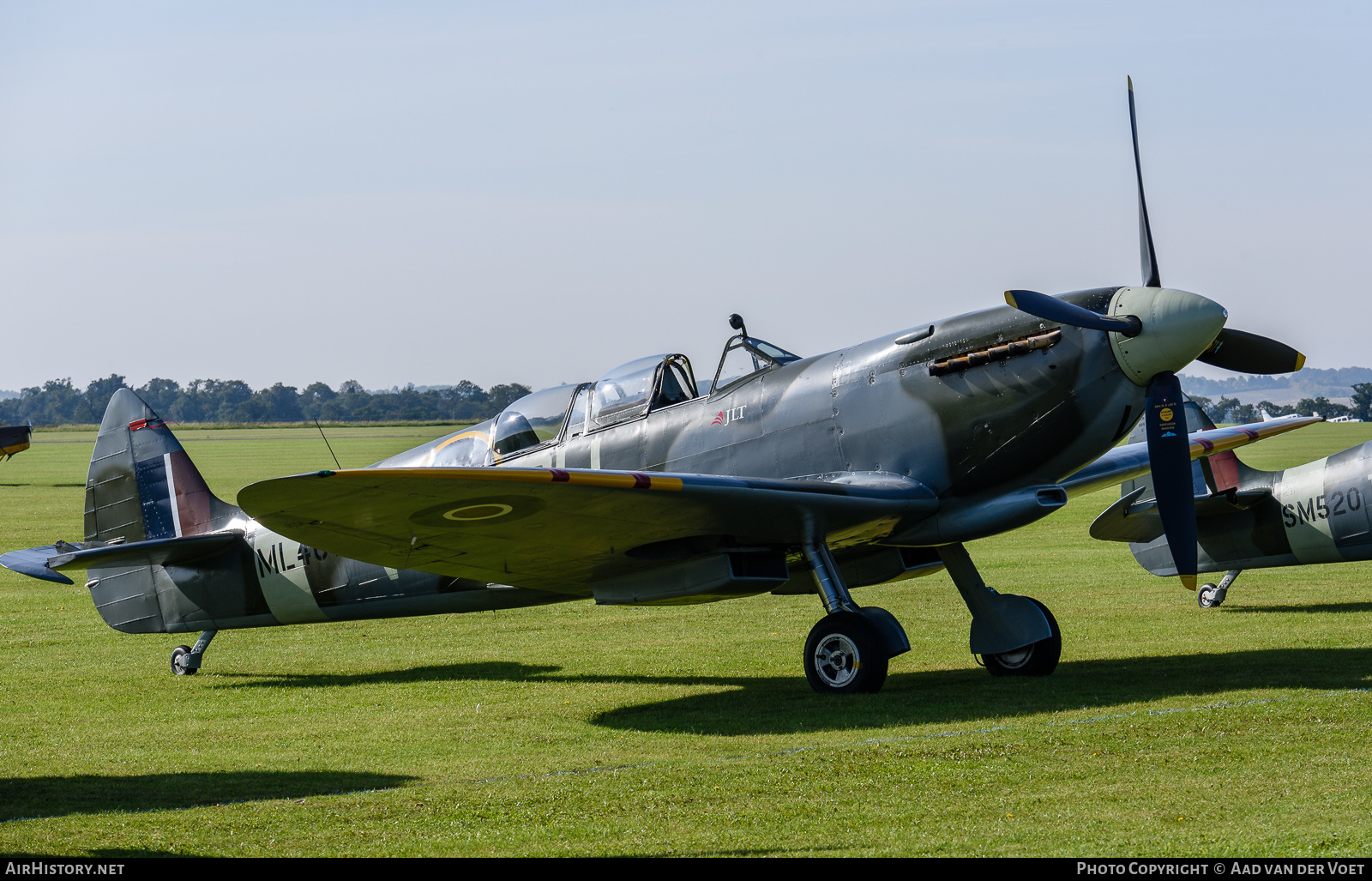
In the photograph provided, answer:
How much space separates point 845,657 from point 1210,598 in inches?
227

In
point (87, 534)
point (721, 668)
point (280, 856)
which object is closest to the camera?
point (280, 856)

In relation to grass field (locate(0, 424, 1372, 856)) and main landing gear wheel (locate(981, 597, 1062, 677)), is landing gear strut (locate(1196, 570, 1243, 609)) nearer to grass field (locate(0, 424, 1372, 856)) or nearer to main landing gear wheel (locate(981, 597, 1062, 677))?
grass field (locate(0, 424, 1372, 856))

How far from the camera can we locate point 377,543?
8.45m

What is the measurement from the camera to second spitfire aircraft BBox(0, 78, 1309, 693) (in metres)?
8.03

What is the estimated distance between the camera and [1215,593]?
12.8m

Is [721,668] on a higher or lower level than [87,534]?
lower

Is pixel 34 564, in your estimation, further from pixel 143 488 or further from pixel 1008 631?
pixel 1008 631

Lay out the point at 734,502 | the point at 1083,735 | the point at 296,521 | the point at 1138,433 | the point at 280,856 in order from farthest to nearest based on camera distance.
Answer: the point at 1138,433 < the point at 734,502 < the point at 296,521 < the point at 1083,735 < the point at 280,856

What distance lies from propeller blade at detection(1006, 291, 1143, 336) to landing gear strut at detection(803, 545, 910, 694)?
2176mm

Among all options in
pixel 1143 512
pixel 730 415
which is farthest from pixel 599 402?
pixel 1143 512

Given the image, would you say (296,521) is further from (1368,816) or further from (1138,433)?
(1138,433)

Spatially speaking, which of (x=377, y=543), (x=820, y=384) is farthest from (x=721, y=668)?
(x=377, y=543)

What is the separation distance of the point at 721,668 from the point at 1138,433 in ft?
16.9

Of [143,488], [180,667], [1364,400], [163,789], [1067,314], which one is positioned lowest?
[1364,400]
